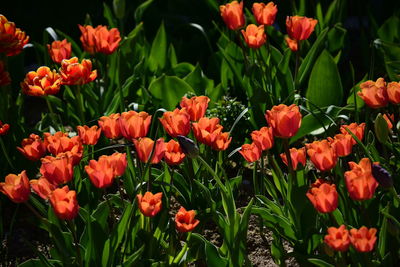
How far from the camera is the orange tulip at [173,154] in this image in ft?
5.93

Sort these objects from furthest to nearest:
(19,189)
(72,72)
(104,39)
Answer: (104,39)
(72,72)
(19,189)

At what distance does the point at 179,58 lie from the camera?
10.5ft

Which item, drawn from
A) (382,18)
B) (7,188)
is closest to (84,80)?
(7,188)

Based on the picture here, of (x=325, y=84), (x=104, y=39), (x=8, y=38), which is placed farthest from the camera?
(x=325, y=84)

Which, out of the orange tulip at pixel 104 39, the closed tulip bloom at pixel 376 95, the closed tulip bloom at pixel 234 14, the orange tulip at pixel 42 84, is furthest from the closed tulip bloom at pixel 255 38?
the orange tulip at pixel 42 84

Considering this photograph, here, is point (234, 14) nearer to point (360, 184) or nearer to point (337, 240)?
point (360, 184)

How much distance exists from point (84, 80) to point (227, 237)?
2.29 feet

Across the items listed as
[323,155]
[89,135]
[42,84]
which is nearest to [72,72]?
[42,84]

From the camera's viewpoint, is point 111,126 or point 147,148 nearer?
point 147,148

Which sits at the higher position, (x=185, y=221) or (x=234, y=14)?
(x=234, y=14)

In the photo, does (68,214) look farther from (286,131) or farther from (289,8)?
(289,8)

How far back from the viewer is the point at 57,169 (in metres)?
1.63

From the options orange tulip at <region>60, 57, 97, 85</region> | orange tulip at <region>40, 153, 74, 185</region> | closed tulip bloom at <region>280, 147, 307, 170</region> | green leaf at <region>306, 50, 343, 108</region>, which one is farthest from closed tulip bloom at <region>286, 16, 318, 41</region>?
orange tulip at <region>40, 153, 74, 185</region>

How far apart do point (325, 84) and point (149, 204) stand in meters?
1.17
